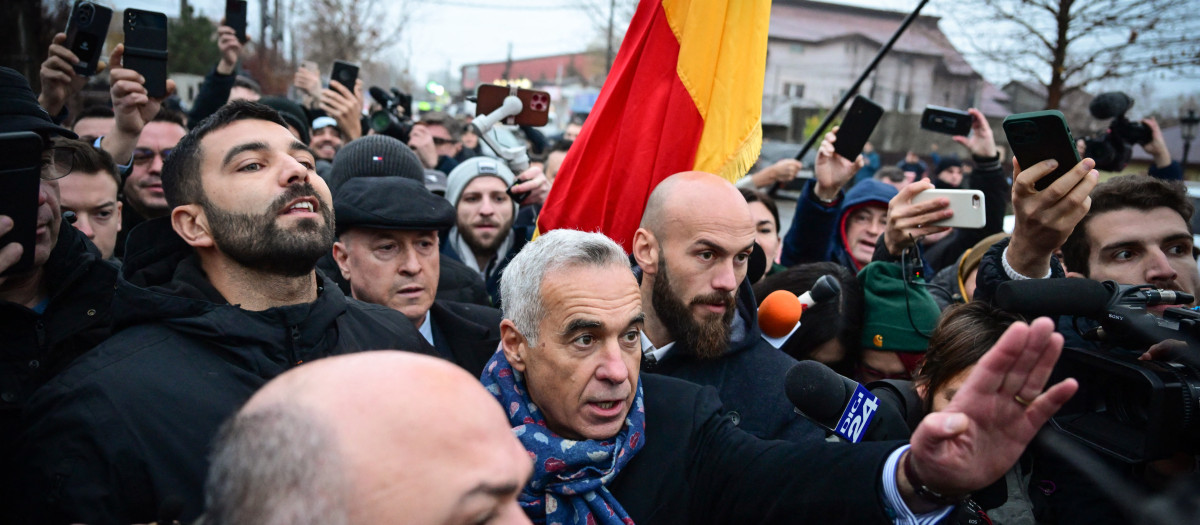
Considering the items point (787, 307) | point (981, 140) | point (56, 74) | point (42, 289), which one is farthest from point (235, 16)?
point (981, 140)

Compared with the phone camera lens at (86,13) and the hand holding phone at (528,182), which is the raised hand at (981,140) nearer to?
the hand holding phone at (528,182)

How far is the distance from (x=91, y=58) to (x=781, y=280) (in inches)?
129

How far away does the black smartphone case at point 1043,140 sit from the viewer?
Result: 2225mm

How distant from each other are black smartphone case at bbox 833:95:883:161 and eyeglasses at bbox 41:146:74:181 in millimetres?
3325

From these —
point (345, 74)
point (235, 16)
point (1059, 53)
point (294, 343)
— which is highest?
point (1059, 53)

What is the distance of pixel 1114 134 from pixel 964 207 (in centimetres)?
240

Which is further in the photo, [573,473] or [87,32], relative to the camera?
[87,32]

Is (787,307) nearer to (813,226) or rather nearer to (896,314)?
(896,314)

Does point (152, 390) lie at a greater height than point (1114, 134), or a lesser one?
lesser

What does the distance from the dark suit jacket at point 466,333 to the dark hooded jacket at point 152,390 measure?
80cm

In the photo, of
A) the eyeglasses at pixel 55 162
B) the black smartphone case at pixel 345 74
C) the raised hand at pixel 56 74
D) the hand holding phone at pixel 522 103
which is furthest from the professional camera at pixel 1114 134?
the raised hand at pixel 56 74

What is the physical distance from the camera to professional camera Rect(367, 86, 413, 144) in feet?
18.3

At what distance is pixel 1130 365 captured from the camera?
1.91m

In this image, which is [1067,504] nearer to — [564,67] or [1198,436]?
[1198,436]
